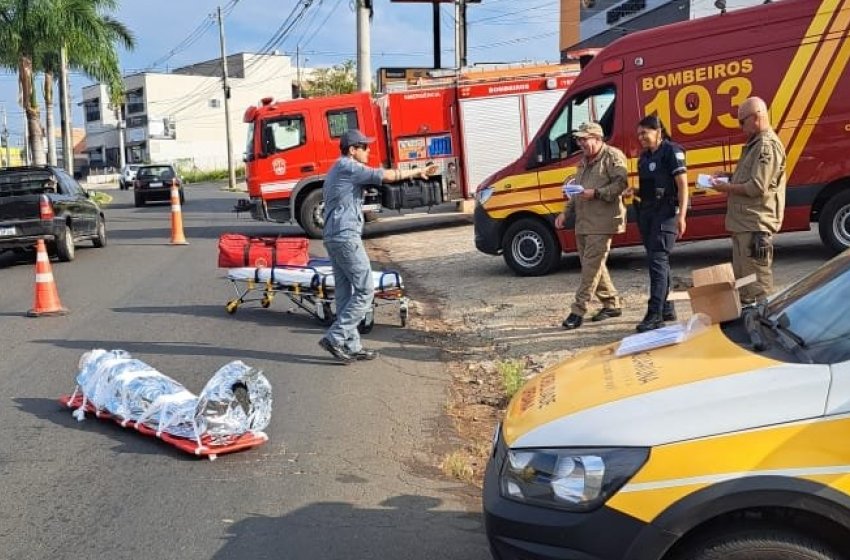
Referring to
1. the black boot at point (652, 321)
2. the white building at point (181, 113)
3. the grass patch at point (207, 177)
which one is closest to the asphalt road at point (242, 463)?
the black boot at point (652, 321)

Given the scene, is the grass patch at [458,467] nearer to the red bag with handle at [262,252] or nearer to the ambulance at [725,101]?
the red bag with handle at [262,252]

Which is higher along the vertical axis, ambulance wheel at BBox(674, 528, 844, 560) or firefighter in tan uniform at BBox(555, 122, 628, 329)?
firefighter in tan uniform at BBox(555, 122, 628, 329)

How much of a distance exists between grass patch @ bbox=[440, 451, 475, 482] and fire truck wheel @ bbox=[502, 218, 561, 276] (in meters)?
5.92

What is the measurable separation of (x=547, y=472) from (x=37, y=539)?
262 cm

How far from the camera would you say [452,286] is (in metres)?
10.8

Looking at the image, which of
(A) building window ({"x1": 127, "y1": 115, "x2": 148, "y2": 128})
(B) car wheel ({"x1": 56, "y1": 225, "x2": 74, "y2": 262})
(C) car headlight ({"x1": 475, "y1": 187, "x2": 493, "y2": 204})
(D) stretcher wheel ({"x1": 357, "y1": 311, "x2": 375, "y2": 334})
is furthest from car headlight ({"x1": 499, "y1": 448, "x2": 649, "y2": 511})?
(A) building window ({"x1": 127, "y1": 115, "x2": 148, "y2": 128})

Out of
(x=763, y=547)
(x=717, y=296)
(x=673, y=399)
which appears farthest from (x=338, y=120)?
(x=763, y=547)

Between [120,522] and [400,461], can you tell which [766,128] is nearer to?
[400,461]

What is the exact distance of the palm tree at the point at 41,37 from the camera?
26.6 meters

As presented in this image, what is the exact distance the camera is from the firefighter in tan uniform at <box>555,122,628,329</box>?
7242 mm

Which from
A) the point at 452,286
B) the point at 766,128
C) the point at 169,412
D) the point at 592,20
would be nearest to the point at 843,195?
the point at 766,128

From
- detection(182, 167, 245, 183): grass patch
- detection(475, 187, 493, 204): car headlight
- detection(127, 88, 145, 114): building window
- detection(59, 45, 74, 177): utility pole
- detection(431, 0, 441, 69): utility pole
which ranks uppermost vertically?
detection(127, 88, 145, 114): building window

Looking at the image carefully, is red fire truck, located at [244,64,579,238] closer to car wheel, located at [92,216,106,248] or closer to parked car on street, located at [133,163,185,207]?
car wheel, located at [92,216,106,248]

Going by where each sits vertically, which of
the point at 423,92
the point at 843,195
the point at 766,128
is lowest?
the point at 843,195
